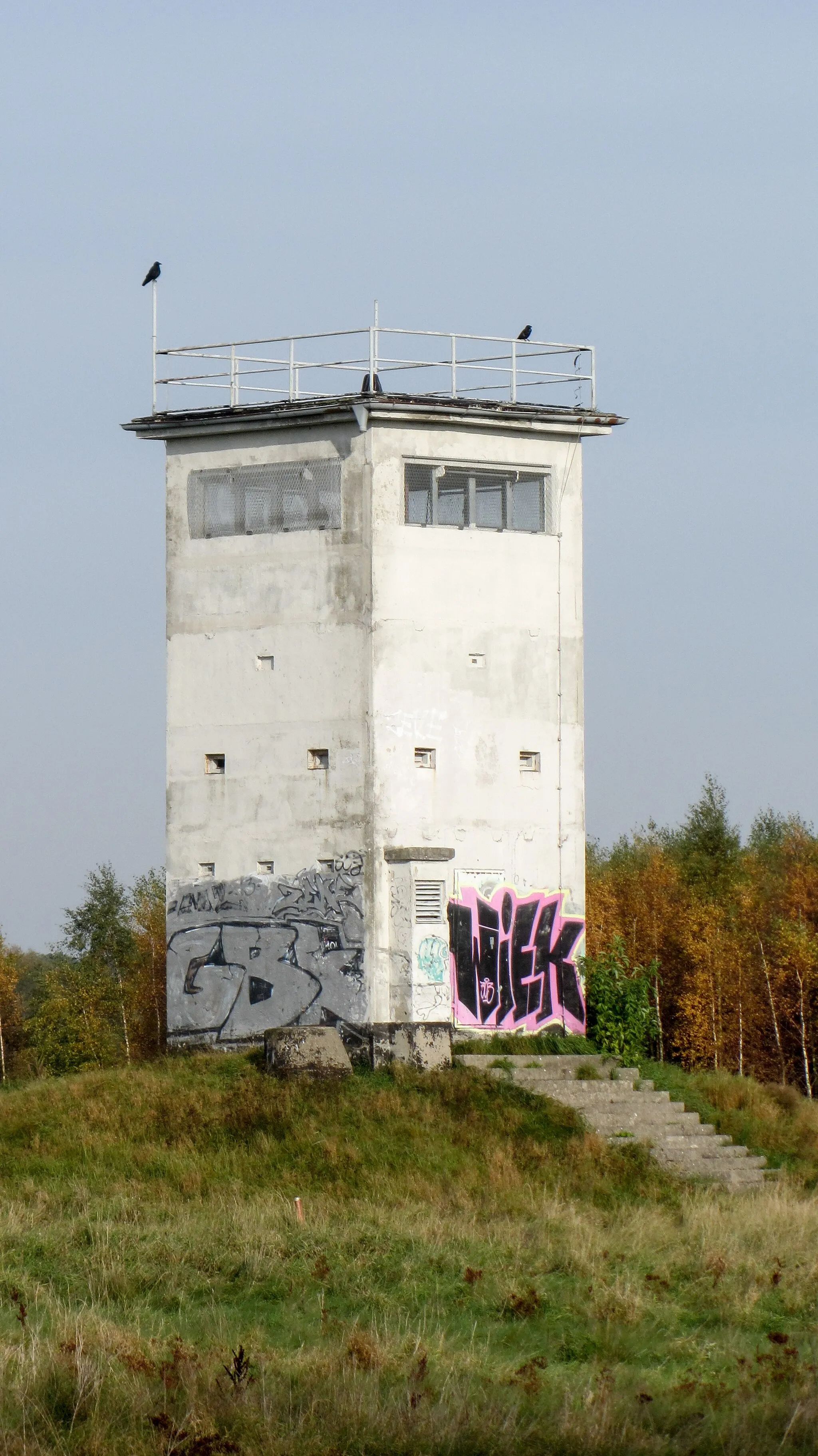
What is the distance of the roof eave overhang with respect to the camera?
90.2 ft

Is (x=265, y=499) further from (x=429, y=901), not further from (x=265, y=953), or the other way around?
(x=265, y=953)

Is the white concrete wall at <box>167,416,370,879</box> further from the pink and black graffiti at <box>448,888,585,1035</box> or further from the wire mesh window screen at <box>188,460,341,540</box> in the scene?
the pink and black graffiti at <box>448,888,585,1035</box>

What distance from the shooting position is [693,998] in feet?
170

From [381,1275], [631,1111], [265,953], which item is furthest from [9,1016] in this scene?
[381,1275]

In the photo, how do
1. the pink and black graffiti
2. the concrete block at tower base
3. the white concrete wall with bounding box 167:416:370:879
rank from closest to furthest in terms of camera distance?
the concrete block at tower base, the white concrete wall with bounding box 167:416:370:879, the pink and black graffiti

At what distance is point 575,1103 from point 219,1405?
48.5 ft

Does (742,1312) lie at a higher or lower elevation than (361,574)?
lower

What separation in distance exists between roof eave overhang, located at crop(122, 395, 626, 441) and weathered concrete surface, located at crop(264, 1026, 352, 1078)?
9.16 meters

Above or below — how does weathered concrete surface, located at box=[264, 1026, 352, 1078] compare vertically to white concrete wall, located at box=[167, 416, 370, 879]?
below

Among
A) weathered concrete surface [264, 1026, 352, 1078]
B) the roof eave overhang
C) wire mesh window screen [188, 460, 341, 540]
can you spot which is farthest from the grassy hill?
the roof eave overhang

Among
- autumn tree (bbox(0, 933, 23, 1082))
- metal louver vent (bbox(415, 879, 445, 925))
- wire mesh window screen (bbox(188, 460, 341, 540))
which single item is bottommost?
autumn tree (bbox(0, 933, 23, 1082))

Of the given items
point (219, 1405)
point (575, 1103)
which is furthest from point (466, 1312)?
point (575, 1103)

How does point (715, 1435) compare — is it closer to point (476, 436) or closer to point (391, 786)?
point (391, 786)

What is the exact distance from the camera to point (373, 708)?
26.9m
